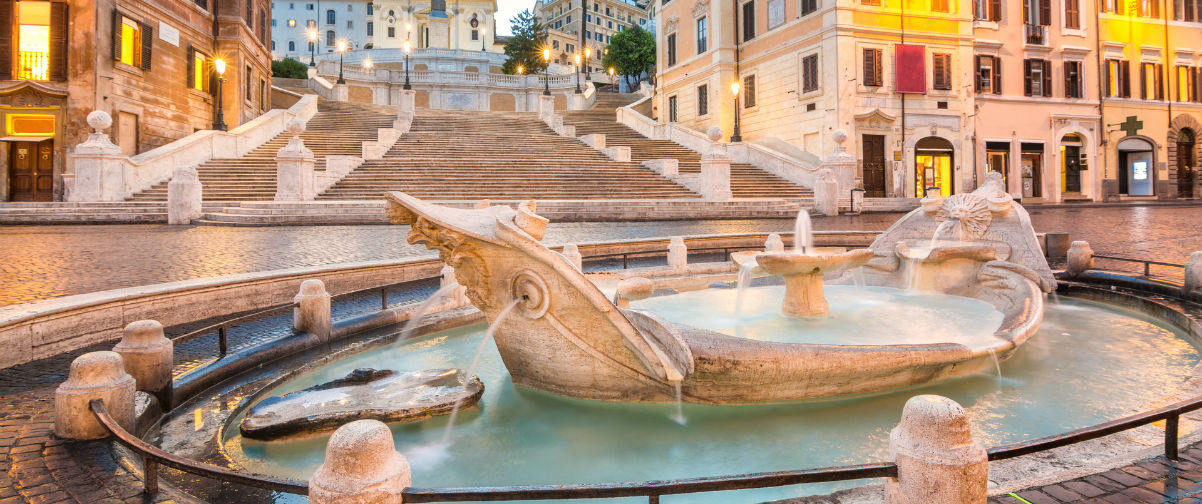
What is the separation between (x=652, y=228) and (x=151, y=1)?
927 inches

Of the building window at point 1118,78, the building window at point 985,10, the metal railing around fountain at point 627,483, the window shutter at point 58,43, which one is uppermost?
the building window at point 985,10

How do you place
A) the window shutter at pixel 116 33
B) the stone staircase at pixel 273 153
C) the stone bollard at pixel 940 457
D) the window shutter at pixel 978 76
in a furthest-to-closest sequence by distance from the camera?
1. the window shutter at pixel 978 76
2. the window shutter at pixel 116 33
3. the stone staircase at pixel 273 153
4. the stone bollard at pixel 940 457

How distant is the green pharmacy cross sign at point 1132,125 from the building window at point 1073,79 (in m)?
2.37

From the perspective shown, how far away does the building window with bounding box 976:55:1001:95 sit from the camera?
98.6 ft

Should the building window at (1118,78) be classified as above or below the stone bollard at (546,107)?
above

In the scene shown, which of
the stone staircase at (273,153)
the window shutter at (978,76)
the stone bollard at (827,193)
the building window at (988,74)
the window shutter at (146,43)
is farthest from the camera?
the building window at (988,74)

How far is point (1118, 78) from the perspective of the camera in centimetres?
3241

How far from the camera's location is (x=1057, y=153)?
102ft

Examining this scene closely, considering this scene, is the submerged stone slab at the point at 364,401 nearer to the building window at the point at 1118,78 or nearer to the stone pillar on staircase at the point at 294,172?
the stone pillar on staircase at the point at 294,172

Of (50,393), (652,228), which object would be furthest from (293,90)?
(50,393)

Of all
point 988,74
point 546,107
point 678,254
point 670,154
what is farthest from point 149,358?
point 988,74

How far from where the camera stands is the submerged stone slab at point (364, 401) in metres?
3.76

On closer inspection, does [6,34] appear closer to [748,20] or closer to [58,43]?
[58,43]

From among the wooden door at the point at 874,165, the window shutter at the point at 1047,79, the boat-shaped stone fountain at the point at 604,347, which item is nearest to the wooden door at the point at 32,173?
the boat-shaped stone fountain at the point at 604,347
